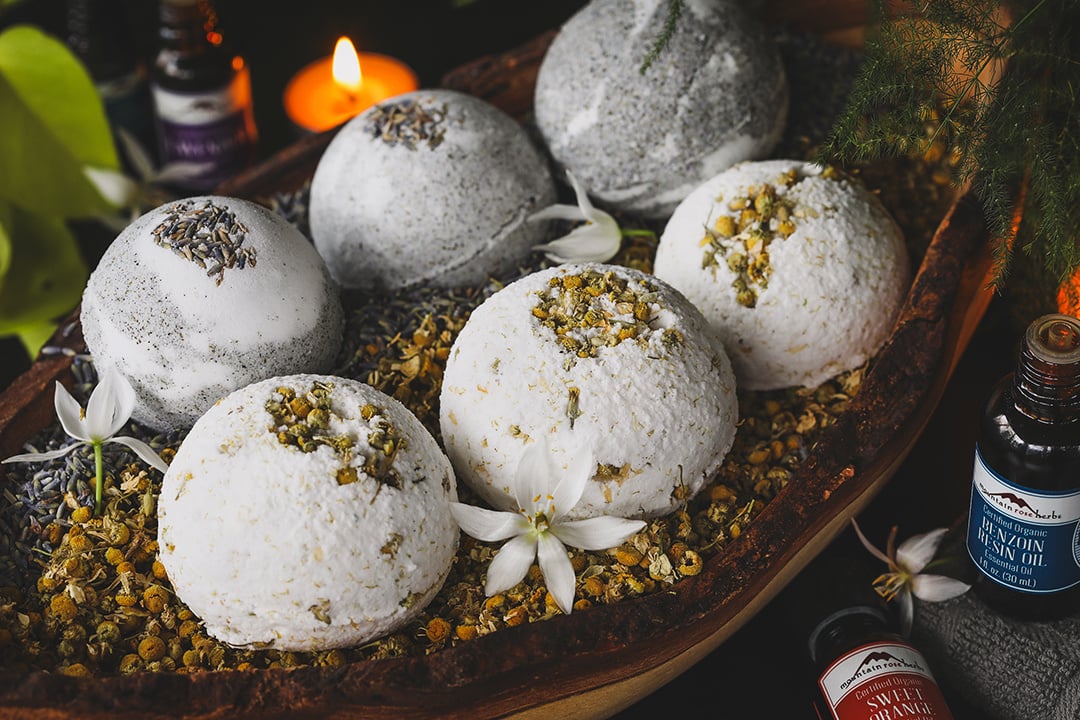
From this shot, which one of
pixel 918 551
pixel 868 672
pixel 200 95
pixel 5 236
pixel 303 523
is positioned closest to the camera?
pixel 303 523

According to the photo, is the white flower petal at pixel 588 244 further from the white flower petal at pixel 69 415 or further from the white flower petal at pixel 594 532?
the white flower petal at pixel 69 415

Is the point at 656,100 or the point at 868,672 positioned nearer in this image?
the point at 868,672

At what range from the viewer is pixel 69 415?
84 centimetres

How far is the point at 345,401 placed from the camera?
0.80 m

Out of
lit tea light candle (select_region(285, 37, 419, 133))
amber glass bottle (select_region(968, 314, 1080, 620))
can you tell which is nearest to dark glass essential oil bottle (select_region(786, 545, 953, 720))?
amber glass bottle (select_region(968, 314, 1080, 620))

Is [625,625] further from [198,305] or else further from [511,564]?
[198,305]

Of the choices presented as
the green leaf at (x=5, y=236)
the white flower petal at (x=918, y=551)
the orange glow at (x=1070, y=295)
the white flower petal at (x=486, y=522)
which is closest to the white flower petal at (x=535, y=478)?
the white flower petal at (x=486, y=522)

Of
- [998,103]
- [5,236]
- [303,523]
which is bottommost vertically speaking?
[5,236]

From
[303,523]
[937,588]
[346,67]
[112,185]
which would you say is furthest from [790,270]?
[112,185]

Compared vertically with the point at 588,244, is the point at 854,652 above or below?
below

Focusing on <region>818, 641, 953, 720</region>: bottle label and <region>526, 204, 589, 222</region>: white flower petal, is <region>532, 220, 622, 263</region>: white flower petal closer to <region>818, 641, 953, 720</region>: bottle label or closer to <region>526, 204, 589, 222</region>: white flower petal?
<region>526, 204, 589, 222</region>: white flower petal

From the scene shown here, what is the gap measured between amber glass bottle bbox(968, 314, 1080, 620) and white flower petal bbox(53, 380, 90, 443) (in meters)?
0.70

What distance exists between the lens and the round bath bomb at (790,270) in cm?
92

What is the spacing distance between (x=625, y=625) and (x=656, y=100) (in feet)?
1.70
